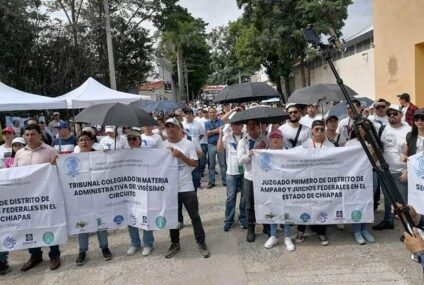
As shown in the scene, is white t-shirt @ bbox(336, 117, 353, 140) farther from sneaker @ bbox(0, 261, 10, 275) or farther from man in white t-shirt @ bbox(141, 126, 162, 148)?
sneaker @ bbox(0, 261, 10, 275)

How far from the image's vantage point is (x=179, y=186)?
17.7 ft

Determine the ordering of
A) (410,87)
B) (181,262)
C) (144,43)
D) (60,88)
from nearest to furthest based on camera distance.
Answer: (181,262) < (410,87) < (60,88) < (144,43)

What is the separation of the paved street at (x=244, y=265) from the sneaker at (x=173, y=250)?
0.07 metres

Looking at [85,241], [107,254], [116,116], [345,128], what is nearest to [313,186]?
[345,128]

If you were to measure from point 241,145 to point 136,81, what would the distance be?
81.1 feet

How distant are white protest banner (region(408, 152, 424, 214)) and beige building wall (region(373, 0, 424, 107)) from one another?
9346mm

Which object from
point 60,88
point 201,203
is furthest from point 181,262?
point 60,88

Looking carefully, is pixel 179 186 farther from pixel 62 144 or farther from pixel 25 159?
pixel 62 144

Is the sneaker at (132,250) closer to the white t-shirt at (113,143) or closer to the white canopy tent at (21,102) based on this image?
the white t-shirt at (113,143)

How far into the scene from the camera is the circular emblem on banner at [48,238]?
5.24 metres

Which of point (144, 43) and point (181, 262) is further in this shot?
point (144, 43)

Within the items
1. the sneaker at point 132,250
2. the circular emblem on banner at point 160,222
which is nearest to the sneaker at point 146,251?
the sneaker at point 132,250

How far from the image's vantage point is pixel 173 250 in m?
5.44

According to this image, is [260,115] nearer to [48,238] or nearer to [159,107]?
[48,238]
